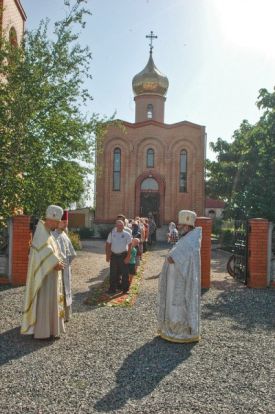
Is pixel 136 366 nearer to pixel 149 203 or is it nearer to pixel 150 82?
pixel 149 203

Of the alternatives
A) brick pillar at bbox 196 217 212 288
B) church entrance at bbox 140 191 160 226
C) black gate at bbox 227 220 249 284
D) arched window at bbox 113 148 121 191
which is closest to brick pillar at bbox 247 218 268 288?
black gate at bbox 227 220 249 284

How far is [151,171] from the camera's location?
110ft

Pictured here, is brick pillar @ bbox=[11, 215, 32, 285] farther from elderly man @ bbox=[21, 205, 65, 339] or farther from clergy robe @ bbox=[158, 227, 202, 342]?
clergy robe @ bbox=[158, 227, 202, 342]

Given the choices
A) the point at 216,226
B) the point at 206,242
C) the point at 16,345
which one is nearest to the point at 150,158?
A: the point at 216,226

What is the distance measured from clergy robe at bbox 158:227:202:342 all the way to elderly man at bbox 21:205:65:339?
140cm

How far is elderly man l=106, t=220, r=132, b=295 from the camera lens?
945 cm

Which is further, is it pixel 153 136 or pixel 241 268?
pixel 153 136

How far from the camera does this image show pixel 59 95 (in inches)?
435

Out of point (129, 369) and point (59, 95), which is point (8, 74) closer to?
point (59, 95)

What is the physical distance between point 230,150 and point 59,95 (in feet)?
63.6

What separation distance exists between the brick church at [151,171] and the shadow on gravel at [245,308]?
23591mm

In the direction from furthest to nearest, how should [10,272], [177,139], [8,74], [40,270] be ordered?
[177,139], [8,74], [10,272], [40,270]

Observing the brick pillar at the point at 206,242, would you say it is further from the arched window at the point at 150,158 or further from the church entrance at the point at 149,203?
the arched window at the point at 150,158

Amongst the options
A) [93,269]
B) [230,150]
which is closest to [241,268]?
[93,269]
